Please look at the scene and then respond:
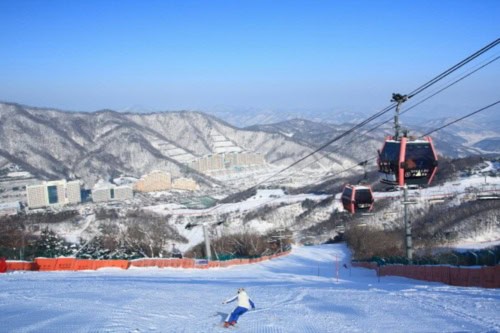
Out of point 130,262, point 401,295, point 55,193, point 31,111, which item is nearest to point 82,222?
point 55,193

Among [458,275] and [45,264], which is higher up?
[458,275]

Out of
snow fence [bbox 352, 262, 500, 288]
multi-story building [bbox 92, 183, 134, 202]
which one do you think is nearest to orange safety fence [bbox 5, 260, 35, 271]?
snow fence [bbox 352, 262, 500, 288]

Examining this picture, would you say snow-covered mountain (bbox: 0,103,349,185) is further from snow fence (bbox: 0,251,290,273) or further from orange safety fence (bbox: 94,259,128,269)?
orange safety fence (bbox: 94,259,128,269)

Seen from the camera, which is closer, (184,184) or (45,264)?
(45,264)

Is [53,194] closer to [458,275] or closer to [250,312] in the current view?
[458,275]

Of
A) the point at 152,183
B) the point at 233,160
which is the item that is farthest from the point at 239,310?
the point at 233,160

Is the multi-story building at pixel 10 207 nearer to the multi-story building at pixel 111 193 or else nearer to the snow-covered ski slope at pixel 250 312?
the multi-story building at pixel 111 193

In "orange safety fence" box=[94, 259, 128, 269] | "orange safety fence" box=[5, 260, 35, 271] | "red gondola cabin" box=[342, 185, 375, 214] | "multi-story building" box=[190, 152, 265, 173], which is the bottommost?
"orange safety fence" box=[94, 259, 128, 269]
